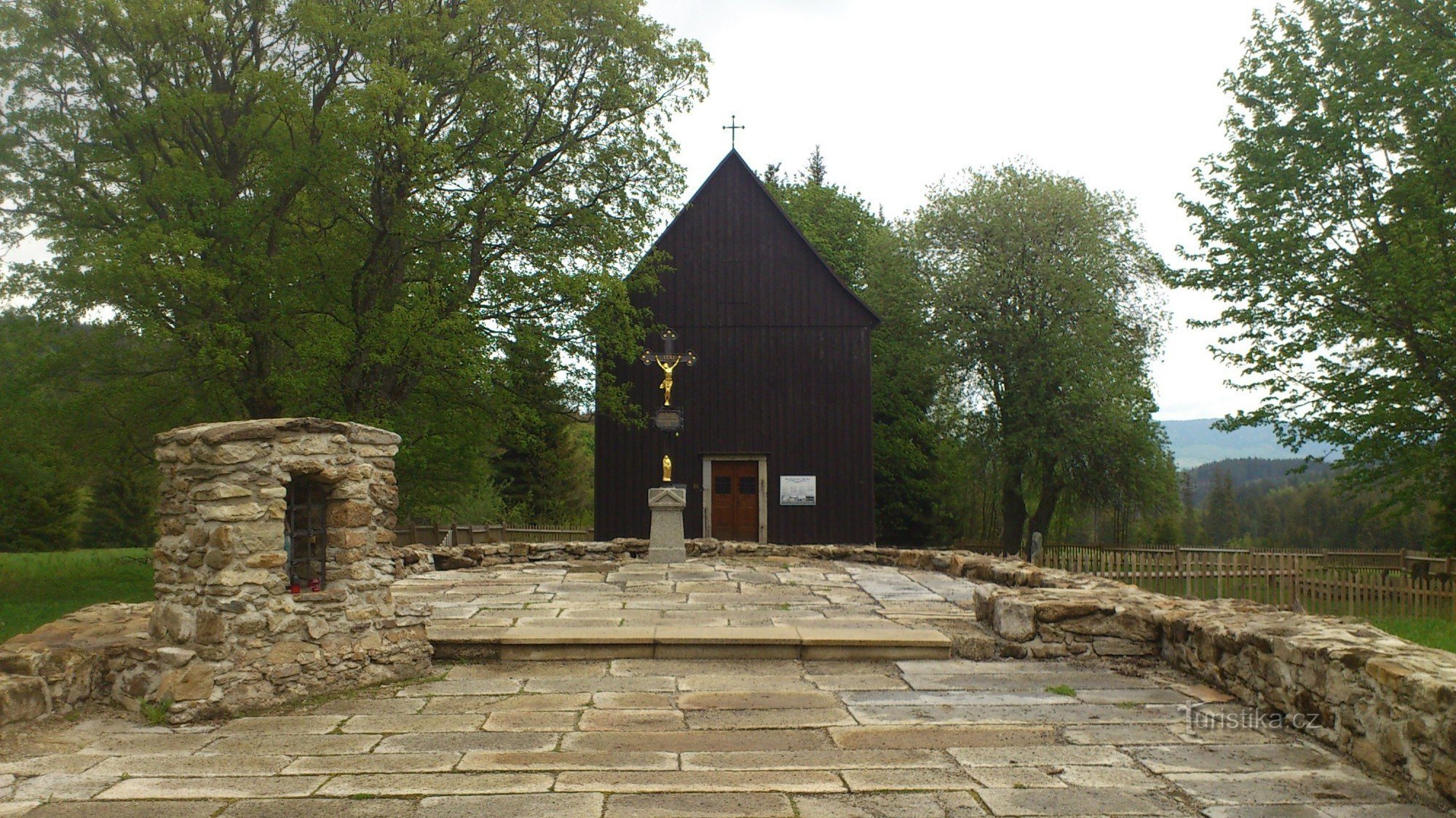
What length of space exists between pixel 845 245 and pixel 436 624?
1087 inches

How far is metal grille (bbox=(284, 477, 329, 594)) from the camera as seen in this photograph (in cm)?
701

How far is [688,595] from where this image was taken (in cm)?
1130

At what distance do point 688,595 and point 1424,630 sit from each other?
30.1 feet

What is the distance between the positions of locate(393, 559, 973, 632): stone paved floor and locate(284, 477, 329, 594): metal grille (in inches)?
67.0

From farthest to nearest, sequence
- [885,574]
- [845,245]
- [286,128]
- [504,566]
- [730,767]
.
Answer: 1. [845,245]
2. [286,128]
3. [504,566]
4. [885,574]
5. [730,767]

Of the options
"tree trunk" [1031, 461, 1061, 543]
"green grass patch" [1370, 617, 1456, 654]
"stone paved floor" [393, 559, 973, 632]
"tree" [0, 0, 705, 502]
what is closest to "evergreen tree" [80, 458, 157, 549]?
"tree" [0, 0, 705, 502]

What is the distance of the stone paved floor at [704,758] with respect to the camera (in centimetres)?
451

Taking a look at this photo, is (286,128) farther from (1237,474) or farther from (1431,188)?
(1237,474)

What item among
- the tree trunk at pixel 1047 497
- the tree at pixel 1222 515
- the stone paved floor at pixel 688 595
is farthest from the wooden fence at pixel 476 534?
the tree at pixel 1222 515

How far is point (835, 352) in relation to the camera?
71.7 feet

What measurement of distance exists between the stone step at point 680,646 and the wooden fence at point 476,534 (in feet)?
36.9

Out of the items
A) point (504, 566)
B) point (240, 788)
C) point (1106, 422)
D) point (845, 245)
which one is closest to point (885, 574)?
point (504, 566)

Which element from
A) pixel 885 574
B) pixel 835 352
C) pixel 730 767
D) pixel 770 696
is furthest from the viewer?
pixel 835 352

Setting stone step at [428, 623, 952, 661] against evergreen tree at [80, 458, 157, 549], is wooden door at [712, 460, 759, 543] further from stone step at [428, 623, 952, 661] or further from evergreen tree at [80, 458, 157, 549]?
evergreen tree at [80, 458, 157, 549]
